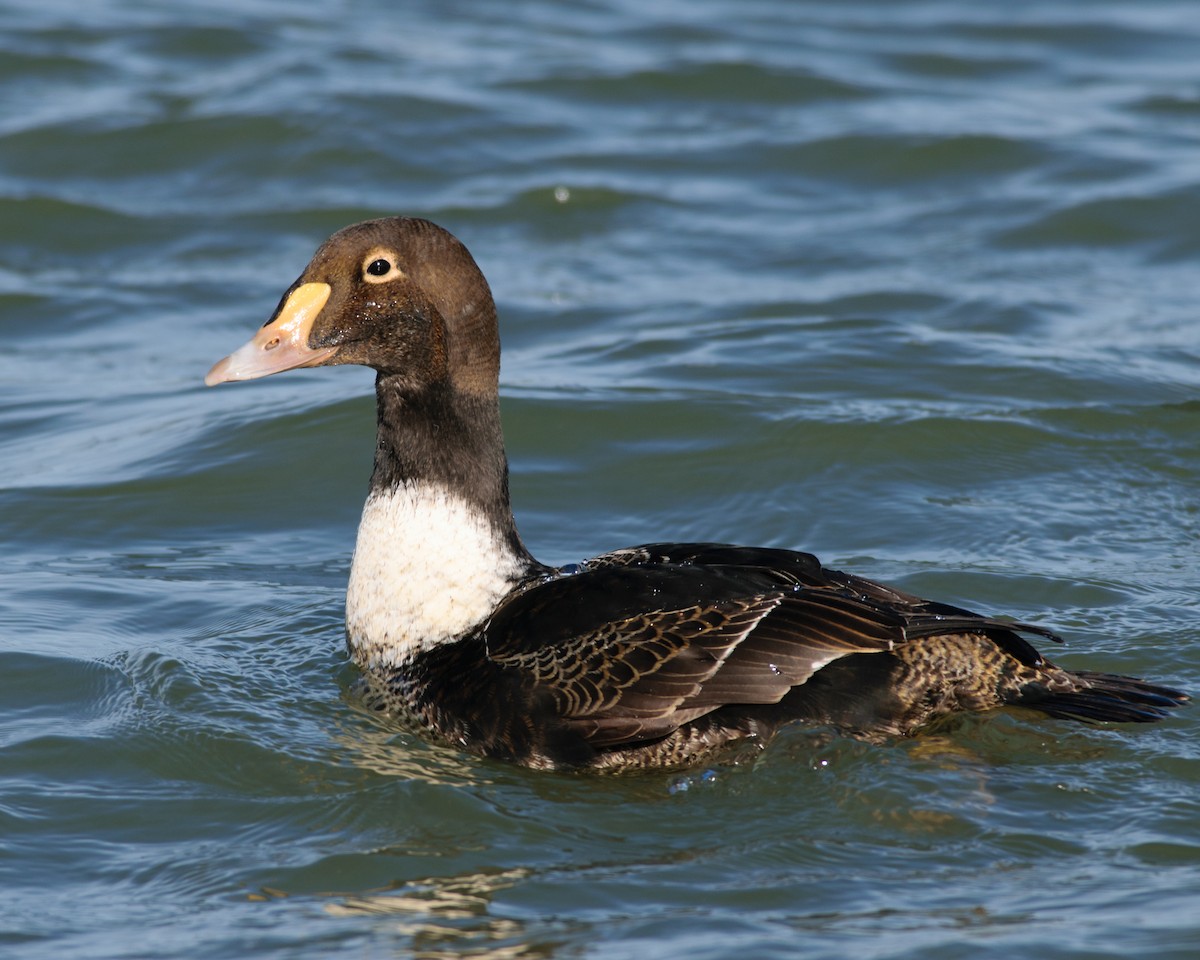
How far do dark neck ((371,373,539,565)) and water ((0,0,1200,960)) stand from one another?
2.73 ft

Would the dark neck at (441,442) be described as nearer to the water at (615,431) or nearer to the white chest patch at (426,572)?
the white chest patch at (426,572)

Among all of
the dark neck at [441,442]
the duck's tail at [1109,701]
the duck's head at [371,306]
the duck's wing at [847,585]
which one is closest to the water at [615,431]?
the duck's tail at [1109,701]

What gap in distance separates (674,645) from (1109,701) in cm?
134

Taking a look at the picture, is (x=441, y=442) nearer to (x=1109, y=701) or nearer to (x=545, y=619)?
(x=545, y=619)

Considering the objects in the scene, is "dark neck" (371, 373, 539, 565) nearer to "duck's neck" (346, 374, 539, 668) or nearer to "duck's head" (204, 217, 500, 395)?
"duck's neck" (346, 374, 539, 668)

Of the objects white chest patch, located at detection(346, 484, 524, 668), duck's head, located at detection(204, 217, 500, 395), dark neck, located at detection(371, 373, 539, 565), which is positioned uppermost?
duck's head, located at detection(204, 217, 500, 395)

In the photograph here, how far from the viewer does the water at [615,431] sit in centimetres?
503

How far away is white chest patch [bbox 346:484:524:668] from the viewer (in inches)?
234

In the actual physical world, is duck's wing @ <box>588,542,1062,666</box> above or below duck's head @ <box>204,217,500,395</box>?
below

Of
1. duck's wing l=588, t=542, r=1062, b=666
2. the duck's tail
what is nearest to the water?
the duck's tail

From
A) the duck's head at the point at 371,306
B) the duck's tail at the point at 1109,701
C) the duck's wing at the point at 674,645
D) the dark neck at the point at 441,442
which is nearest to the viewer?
the duck's wing at the point at 674,645

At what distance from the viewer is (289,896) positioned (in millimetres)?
4996

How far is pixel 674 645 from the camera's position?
17.7ft

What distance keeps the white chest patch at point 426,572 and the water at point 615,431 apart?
0.34m
